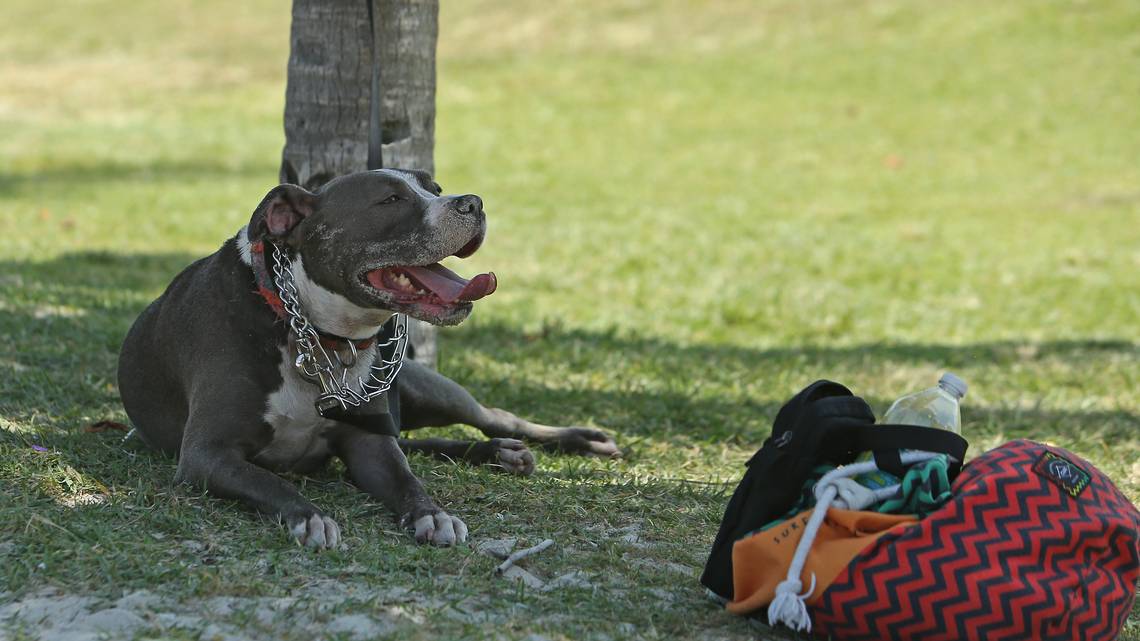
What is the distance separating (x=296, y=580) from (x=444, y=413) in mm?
1738

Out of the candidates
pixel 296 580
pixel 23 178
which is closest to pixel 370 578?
pixel 296 580

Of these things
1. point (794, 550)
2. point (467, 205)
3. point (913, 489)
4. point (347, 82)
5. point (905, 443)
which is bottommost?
point (794, 550)

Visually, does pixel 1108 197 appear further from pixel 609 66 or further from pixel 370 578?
pixel 370 578

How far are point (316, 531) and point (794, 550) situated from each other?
4.63 feet

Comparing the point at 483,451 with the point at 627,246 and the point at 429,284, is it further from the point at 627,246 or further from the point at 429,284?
the point at 627,246

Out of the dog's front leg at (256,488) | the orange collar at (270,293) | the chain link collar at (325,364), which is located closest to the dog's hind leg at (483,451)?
the chain link collar at (325,364)

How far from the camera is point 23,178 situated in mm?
15102

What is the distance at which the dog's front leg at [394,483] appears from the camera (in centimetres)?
404

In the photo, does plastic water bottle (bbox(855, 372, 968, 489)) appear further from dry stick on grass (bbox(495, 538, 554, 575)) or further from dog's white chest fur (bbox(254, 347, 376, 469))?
dog's white chest fur (bbox(254, 347, 376, 469))

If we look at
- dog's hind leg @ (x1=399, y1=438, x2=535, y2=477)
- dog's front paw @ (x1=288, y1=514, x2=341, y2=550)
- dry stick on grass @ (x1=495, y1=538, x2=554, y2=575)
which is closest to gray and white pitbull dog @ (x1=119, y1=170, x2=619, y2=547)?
dog's front paw @ (x1=288, y1=514, x2=341, y2=550)

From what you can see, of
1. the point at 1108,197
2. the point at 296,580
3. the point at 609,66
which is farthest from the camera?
the point at 609,66

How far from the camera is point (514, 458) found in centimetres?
492

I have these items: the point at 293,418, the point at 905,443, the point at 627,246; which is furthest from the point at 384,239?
the point at 627,246

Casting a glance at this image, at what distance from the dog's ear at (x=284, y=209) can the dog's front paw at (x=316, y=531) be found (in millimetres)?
958
